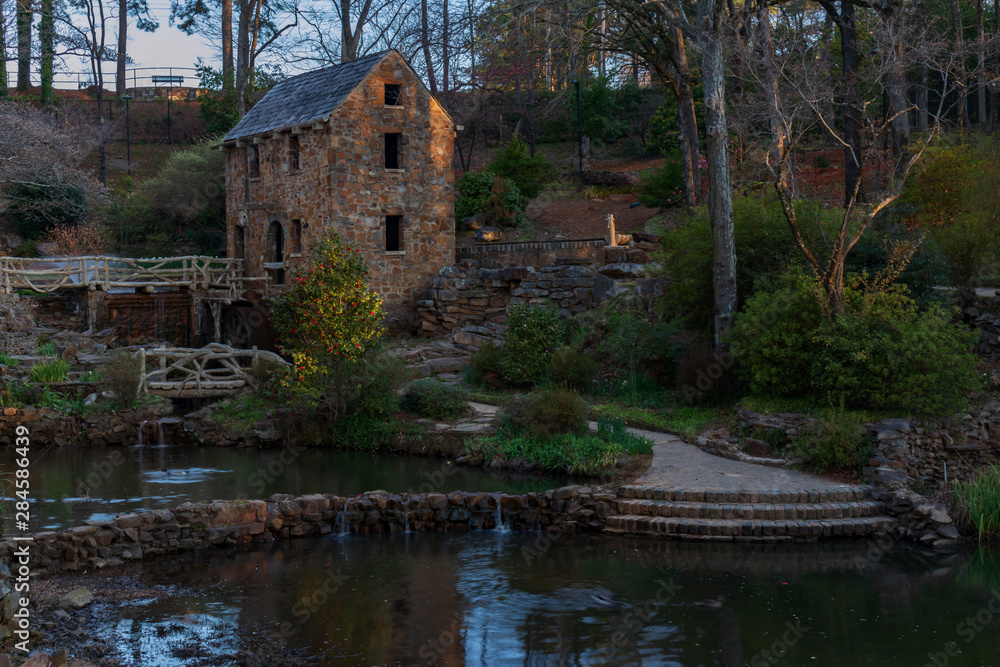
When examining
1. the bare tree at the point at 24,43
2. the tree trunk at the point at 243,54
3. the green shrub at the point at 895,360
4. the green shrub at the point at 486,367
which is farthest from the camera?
the tree trunk at the point at 243,54

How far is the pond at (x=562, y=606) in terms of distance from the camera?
8570 millimetres

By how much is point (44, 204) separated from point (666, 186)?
2007 cm

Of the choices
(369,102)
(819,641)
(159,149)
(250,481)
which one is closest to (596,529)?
(819,641)

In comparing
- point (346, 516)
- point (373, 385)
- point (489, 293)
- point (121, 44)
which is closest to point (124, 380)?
point (373, 385)

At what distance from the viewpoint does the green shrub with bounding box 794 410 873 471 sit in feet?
42.5

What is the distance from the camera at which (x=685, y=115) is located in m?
24.1

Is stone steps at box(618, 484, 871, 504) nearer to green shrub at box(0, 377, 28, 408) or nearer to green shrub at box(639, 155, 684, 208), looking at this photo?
green shrub at box(0, 377, 28, 408)

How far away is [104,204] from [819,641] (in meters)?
31.1

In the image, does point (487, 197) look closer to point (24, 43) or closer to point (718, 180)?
point (718, 180)

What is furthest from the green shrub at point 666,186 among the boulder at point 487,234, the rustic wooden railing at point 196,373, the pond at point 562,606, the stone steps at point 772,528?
the pond at point 562,606

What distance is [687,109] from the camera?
23844mm

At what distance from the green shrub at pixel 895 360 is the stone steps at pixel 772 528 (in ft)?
7.40

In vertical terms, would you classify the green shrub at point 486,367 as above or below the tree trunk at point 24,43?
below

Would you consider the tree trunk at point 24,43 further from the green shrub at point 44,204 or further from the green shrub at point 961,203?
the green shrub at point 961,203
